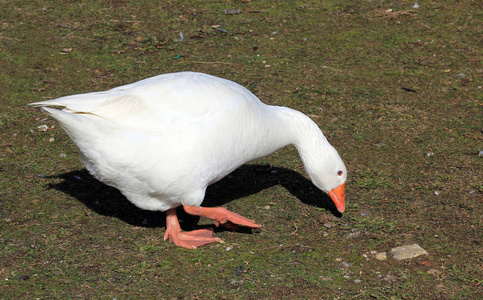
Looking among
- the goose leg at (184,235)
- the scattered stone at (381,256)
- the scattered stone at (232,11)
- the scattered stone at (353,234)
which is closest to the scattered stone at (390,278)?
the scattered stone at (381,256)

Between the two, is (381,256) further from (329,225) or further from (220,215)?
(220,215)

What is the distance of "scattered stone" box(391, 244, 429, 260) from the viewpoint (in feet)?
14.0

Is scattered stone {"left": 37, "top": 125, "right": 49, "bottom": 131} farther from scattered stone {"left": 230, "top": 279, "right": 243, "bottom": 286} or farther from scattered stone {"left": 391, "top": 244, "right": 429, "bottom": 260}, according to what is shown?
scattered stone {"left": 391, "top": 244, "right": 429, "bottom": 260}

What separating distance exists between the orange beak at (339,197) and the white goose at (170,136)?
708mm

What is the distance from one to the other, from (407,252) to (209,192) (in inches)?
77.2

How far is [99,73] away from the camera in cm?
711

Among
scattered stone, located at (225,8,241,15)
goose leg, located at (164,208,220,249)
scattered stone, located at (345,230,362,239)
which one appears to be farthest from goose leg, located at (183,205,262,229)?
scattered stone, located at (225,8,241,15)

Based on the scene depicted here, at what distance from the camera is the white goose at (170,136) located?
4.02 m

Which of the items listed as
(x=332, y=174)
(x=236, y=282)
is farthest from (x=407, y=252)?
(x=236, y=282)

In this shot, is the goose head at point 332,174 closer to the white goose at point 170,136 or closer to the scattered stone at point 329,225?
the scattered stone at point 329,225

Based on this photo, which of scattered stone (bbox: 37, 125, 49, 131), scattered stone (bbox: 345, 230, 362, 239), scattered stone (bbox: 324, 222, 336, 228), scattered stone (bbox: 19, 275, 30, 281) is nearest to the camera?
scattered stone (bbox: 19, 275, 30, 281)

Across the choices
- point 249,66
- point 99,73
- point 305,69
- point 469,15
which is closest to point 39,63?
point 99,73

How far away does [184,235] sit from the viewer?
455 cm

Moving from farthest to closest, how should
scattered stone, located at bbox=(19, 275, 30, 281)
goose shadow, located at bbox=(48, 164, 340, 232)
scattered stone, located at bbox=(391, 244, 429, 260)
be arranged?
goose shadow, located at bbox=(48, 164, 340, 232)
scattered stone, located at bbox=(391, 244, 429, 260)
scattered stone, located at bbox=(19, 275, 30, 281)
